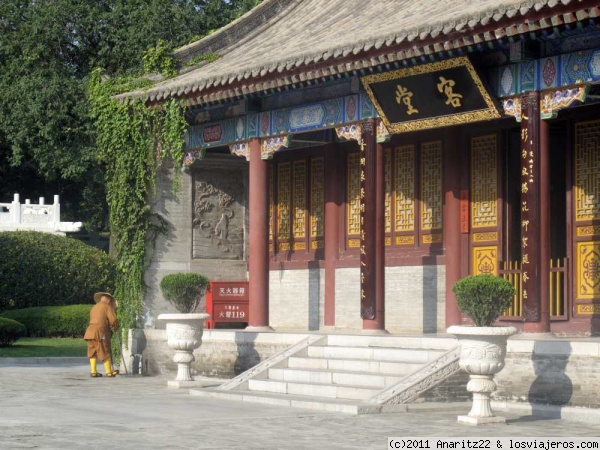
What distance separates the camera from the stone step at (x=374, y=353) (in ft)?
51.4

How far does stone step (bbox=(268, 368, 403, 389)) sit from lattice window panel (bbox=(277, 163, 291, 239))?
583 centimetres

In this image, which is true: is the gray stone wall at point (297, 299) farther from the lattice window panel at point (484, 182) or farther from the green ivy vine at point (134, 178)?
the lattice window panel at point (484, 182)

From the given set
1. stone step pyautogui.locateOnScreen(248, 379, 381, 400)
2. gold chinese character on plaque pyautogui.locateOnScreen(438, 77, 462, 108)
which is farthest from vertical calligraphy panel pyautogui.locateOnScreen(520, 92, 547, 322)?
stone step pyautogui.locateOnScreen(248, 379, 381, 400)

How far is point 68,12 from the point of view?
41094 mm

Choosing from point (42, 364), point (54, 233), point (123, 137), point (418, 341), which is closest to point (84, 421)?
point (418, 341)

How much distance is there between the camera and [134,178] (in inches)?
845

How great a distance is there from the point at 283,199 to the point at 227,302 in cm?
211

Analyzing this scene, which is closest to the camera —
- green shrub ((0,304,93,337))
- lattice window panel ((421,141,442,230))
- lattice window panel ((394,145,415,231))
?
lattice window panel ((421,141,442,230))

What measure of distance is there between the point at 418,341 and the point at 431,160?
4.19m

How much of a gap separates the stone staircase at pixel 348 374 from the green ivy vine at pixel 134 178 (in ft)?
15.7

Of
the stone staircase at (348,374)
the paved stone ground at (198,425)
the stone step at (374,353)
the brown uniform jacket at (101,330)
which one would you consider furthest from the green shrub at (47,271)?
the stone step at (374,353)

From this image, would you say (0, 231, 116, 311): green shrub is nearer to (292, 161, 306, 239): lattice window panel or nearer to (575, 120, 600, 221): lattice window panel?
(292, 161, 306, 239): lattice window panel

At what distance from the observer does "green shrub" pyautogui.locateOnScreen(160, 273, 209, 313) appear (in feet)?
59.6

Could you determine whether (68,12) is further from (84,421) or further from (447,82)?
(84,421)
